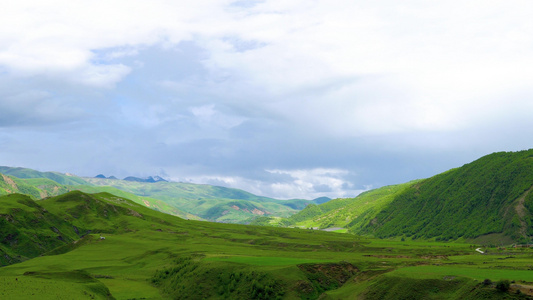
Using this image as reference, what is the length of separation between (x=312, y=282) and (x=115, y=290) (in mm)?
52788

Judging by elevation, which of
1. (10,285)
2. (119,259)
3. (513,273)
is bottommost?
(119,259)

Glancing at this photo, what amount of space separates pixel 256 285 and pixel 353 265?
33.1m

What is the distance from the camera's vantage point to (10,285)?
7519 centimetres

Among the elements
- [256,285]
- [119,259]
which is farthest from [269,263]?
[119,259]

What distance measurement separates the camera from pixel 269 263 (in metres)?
109

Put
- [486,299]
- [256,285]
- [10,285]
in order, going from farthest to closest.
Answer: [256,285]
[10,285]
[486,299]

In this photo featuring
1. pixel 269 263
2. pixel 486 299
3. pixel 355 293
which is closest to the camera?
pixel 486 299

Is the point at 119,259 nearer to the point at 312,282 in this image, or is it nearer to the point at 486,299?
the point at 312,282

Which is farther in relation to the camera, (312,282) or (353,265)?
(353,265)

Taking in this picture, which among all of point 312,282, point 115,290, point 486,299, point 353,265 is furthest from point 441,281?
point 115,290

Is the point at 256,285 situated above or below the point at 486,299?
below

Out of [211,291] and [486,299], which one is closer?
[486,299]

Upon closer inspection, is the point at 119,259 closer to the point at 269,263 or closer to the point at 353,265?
the point at 269,263

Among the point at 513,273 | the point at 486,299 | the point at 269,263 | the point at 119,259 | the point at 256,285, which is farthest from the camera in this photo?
the point at 119,259
